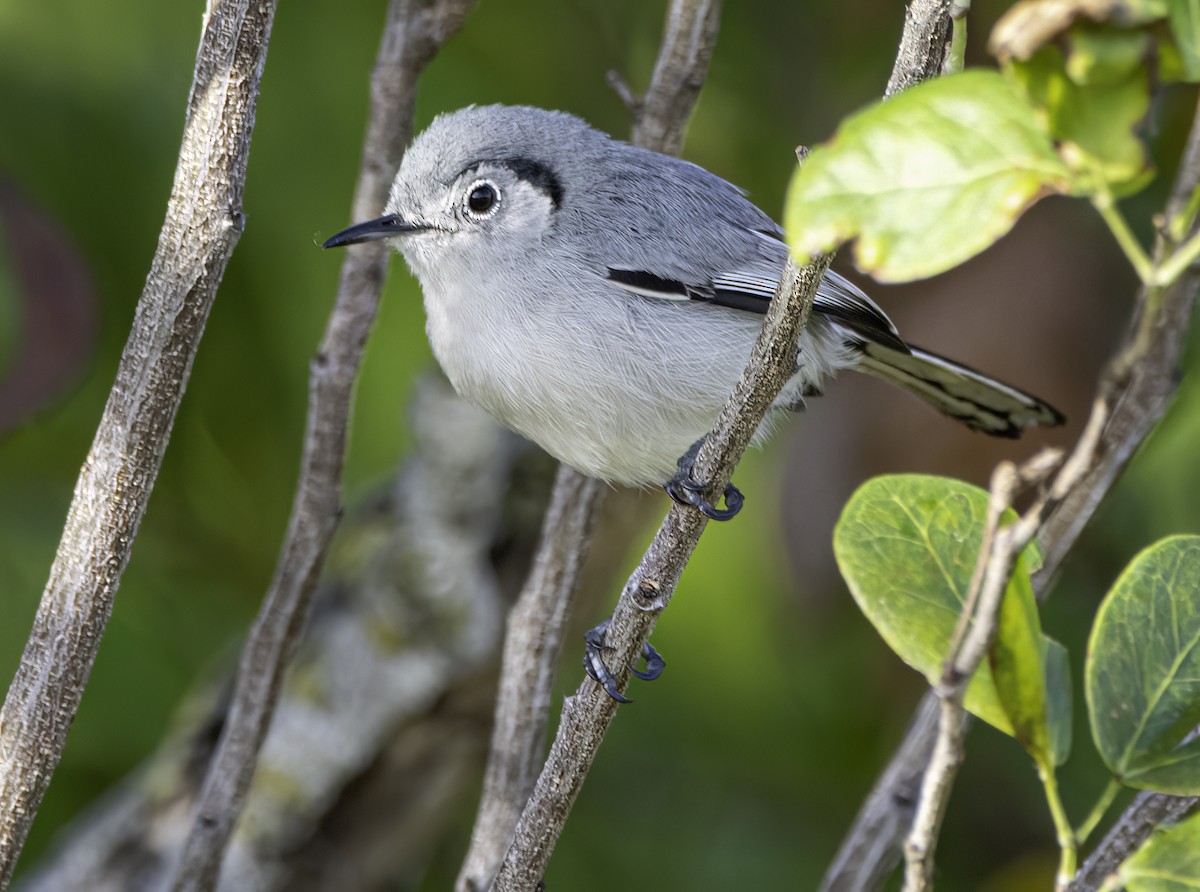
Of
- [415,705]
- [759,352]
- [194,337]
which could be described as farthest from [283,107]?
[759,352]

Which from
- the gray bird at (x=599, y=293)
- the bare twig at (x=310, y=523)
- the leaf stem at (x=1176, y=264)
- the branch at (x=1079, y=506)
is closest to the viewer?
the leaf stem at (x=1176, y=264)

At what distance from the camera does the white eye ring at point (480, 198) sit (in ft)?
6.66

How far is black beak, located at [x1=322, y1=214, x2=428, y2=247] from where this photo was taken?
1821 mm

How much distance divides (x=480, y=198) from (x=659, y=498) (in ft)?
3.18

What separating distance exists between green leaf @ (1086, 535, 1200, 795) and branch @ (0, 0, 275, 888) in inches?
33.6

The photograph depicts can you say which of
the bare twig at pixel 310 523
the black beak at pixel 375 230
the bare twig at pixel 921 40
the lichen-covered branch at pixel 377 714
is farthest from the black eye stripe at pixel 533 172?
the bare twig at pixel 921 40

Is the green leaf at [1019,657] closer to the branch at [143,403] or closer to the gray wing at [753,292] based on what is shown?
the branch at [143,403]

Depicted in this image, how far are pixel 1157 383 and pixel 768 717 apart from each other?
1.25 meters

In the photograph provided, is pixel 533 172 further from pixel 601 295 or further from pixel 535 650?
pixel 535 650

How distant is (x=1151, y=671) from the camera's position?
965mm

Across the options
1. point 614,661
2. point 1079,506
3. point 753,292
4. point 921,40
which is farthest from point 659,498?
point 921,40

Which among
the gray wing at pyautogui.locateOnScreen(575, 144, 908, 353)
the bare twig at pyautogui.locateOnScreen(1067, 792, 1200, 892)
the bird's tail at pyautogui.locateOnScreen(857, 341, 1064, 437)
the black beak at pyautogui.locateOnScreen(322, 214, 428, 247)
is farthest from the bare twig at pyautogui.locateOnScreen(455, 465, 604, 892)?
the bare twig at pyautogui.locateOnScreen(1067, 792, 1200, 892)

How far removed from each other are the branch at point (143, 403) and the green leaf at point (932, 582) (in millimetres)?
664

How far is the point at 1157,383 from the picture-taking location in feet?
5.34
